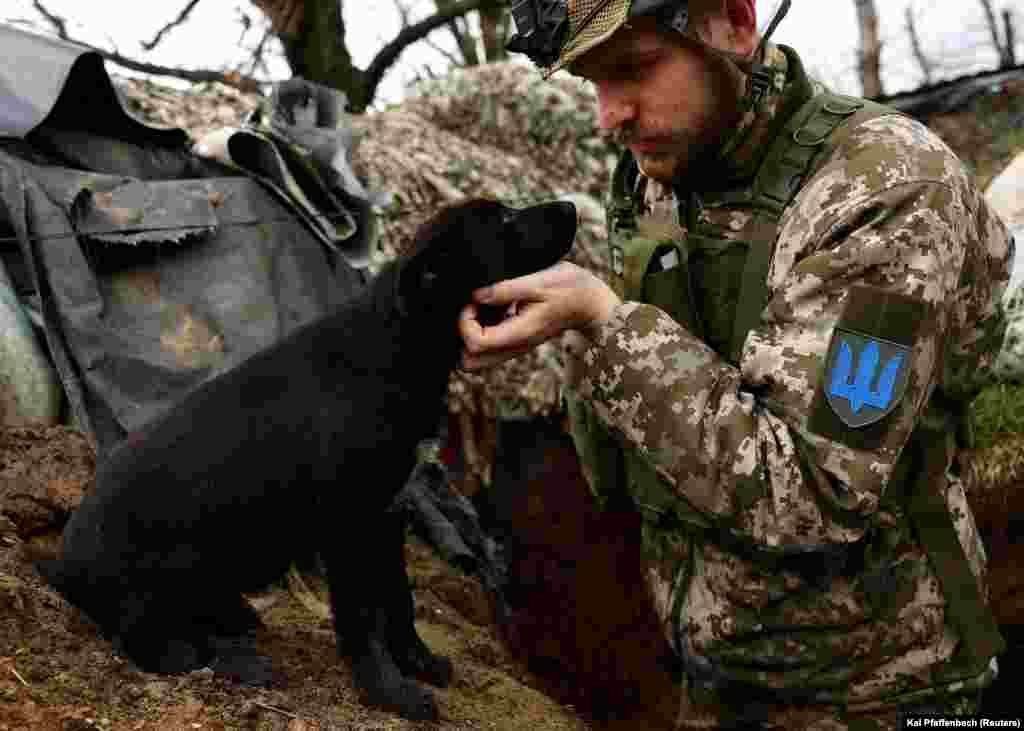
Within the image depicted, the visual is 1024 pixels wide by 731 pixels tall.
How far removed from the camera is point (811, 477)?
2287 millimetres

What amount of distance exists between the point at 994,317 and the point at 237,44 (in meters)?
12.7

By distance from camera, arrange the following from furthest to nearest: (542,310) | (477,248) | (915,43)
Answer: (915,43) → (477,248) → (542,310)

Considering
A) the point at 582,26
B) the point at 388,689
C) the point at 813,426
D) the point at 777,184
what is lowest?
the point at 388,689

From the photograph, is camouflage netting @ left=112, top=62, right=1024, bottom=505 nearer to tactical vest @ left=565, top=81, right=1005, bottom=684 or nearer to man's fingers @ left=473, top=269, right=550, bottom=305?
tactical vest @ left=565, top=81, right=1005, bottom=684

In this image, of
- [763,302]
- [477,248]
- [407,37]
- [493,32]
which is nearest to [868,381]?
[763,302]

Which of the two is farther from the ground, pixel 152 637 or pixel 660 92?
pixel 660 92

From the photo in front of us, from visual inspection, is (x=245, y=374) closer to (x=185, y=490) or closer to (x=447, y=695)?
(x=185, y=490)

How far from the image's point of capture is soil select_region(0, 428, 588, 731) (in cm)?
253

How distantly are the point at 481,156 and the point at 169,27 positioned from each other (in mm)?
7573

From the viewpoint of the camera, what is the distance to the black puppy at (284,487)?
9.77 ft

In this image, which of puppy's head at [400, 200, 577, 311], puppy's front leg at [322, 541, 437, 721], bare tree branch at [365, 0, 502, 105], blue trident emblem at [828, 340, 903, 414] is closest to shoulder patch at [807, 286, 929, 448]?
blue trident emblem at [828, 340, 903, 414]

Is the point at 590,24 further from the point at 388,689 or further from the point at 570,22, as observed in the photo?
the point at 388,689

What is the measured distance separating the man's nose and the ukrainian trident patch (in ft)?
2.60

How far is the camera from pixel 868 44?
559 inches
